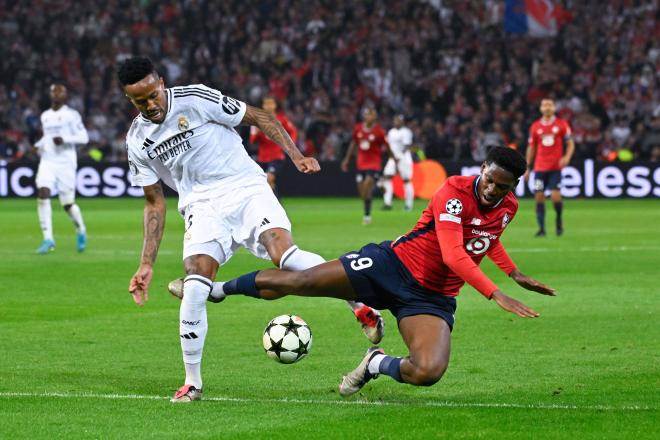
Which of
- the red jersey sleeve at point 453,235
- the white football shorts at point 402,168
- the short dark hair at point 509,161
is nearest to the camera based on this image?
the red jersey sleeve at point 453,235

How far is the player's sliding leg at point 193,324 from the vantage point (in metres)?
7.46

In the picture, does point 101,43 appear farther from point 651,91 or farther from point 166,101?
point 166,101

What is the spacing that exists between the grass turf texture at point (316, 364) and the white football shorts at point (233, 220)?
922 mm

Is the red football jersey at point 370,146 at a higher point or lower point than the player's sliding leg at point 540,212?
higher

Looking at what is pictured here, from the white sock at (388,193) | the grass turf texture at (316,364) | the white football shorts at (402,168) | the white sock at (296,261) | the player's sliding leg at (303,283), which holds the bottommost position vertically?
the white sock at (388,193)

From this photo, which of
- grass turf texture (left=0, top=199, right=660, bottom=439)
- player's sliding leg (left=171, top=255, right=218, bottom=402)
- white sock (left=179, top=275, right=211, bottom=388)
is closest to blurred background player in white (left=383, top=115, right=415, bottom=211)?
grass turf texture (left=0, top=199, right=660, bottom=439)

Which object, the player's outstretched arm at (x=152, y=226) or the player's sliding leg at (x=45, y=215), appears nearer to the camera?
the player's outstretched arm at (x=152, y=226)

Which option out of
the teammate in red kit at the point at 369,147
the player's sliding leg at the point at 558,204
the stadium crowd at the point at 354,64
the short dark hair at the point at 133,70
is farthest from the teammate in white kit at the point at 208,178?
the stadium crowd at the point at 354,64

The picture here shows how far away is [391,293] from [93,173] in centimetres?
2711

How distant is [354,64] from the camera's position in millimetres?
37875

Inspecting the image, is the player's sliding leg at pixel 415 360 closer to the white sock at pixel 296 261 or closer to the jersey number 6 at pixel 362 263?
the jersey number 6 at pixel 362 263

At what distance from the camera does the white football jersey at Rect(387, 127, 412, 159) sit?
3083 cm

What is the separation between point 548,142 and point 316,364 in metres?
12.9

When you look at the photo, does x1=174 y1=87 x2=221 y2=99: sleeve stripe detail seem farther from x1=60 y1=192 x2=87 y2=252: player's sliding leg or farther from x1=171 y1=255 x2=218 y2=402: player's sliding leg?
x1=60 y1=192 x2=87 y2=252: player's sliding leg
